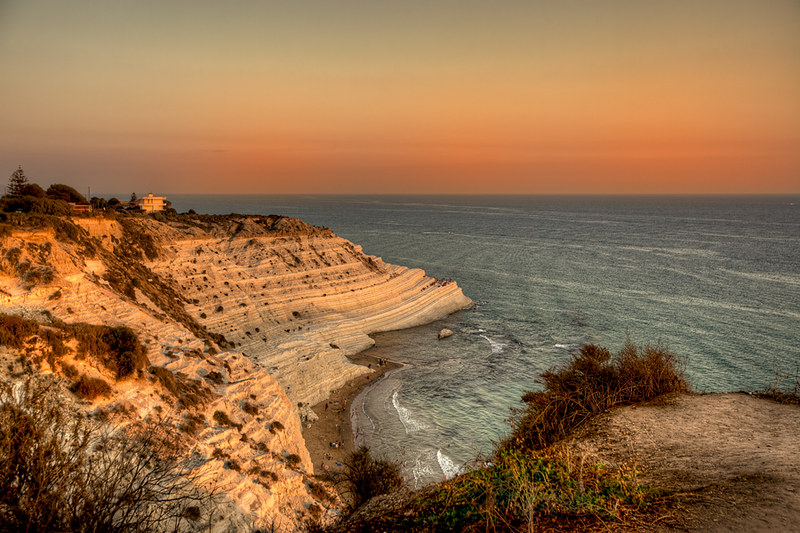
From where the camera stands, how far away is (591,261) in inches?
3659

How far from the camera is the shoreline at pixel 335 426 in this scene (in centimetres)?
2705

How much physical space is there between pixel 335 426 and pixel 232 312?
17.6m

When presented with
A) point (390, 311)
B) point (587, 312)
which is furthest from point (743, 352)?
point (390, 311)

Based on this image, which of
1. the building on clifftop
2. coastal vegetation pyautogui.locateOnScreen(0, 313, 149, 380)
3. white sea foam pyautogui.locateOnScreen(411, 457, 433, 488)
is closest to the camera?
coastal vegetation pyautogui.locateOnScreen(0, 313, 149, 380)

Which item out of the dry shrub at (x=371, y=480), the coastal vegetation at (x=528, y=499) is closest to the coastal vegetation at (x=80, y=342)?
the dry shrub at (x=371, y=480)

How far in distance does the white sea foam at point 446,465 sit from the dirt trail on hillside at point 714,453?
14238 millimetres

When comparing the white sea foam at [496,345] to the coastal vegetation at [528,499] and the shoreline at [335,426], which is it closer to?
the shoreline at [335,426]

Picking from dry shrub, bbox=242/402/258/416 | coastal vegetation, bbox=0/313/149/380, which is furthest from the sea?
coastal vegetation, bbox=0/313/149/380

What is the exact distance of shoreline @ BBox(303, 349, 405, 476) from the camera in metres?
27.0

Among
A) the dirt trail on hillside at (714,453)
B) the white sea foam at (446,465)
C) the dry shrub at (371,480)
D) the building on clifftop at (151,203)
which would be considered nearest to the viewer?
the dirt trail on hillside at (714,453)

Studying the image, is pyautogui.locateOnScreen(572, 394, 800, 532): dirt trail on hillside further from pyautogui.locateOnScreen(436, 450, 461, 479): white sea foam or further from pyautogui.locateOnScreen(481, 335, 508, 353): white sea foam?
pyautogui.locateOnScreen(481, 335, 508, 353): white sea foam

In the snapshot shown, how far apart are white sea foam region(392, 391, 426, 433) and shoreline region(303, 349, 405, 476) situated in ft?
12.0

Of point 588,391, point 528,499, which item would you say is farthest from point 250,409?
point 528,499

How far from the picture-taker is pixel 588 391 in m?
13.7
